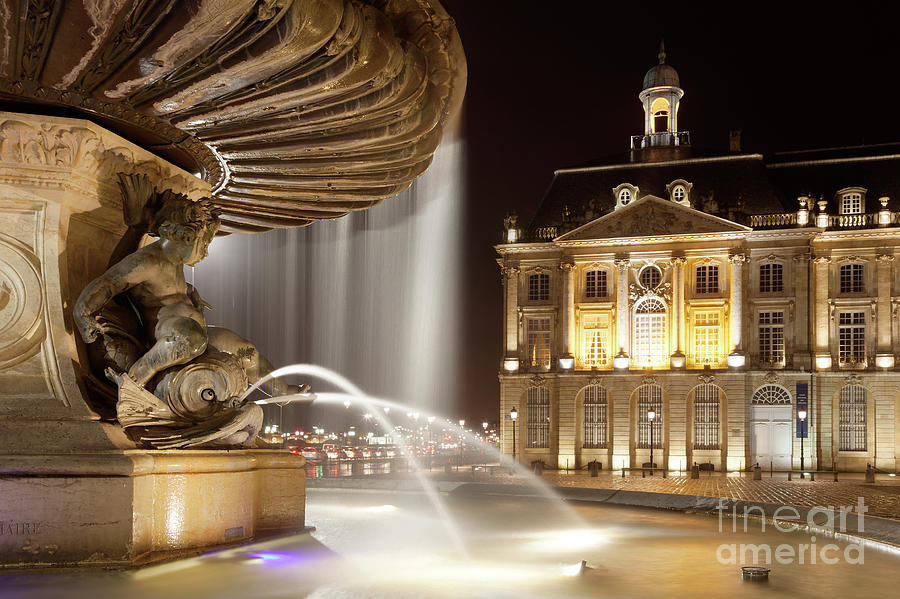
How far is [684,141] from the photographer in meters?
53.9

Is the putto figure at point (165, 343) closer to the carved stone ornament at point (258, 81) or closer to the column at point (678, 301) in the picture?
the carved stone ornament at point (258, 81)

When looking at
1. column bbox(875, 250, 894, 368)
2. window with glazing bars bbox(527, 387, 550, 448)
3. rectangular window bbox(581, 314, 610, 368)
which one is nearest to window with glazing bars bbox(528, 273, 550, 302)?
rectangular window bbox(581, 314, 610, 368)

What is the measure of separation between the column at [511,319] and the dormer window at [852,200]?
1583cm

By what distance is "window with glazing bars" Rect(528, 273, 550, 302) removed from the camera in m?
48.4

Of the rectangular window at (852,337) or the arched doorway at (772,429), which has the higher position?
the rectangular window at (852,337)

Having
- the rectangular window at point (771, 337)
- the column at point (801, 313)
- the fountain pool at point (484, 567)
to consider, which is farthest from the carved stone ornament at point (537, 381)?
the fountain pool at point (484, 567)

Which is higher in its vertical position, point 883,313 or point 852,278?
point 852,278

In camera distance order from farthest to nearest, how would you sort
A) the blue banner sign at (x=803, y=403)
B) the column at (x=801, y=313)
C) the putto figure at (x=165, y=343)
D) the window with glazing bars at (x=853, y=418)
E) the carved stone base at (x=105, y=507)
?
the column at (x=801, y=313)
the window with glazing bars at (x=853, y=418)
the blue banner sign at (x=803, y=403)
the putto figure at (x=165, y=343)
the carved stone base at (x=105, y=507)

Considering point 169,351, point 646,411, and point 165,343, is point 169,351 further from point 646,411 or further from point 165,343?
point 646,411

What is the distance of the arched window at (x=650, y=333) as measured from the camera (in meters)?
46.5

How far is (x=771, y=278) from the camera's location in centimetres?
4550

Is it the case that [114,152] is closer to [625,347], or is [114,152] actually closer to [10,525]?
[10,525]

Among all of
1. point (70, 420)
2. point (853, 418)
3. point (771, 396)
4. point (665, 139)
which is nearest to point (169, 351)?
point (70, 420)

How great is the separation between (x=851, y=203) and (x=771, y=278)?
5296 millimetres
